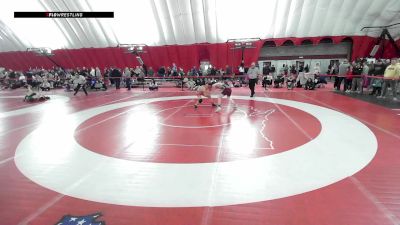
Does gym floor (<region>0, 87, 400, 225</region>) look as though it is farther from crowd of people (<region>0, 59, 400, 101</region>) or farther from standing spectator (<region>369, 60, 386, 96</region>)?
standing spectator (<region>369, 60, 386, 96</region>)

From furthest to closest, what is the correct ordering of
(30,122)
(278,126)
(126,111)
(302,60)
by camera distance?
(302,60)
(126,111)
(30,122)
(278,126)

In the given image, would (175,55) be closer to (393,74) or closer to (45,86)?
(45,86)

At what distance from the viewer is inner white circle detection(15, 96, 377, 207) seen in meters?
3.44

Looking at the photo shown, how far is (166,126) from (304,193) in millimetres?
4639

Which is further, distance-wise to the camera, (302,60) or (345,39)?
(302,60)

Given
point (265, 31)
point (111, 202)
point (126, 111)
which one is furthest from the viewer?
point (265, 31)

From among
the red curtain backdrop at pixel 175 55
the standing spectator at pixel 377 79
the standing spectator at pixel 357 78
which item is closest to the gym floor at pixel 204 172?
the standing spectator at pixel 377 79

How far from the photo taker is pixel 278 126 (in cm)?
717

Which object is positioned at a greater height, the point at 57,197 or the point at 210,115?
the point at 57,197

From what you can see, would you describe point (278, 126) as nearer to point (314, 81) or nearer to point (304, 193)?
point (304, 193)

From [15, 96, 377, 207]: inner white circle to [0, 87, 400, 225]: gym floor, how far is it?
0.02m

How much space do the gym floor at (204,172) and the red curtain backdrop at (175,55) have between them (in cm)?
1661

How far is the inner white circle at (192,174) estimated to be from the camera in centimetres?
344

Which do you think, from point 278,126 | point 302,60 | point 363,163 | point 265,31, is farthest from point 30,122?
point 302,60
